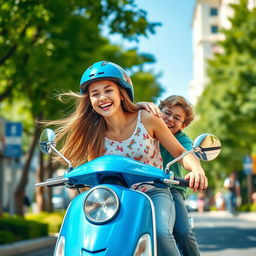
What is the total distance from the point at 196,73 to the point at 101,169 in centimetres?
9827

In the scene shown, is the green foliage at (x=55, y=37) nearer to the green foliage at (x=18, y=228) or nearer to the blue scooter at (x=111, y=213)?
the green foliage at (x=18, y=228)

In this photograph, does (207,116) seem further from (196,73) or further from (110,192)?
(196,73)

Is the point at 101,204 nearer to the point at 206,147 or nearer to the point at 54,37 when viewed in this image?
the point at 206,147

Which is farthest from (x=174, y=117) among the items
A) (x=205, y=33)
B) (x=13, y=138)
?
(x=205, y=33)

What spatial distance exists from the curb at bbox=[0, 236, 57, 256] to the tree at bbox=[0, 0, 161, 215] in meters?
3.00

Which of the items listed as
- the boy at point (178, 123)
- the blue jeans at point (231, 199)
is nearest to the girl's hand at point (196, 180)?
the boy at point (178, 123)

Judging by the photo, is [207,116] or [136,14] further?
[207,116]

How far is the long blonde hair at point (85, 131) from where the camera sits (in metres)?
3.68

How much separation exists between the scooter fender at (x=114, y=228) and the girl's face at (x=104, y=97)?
2.27ft

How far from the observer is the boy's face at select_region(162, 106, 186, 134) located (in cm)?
475

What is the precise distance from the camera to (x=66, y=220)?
307 centimetres

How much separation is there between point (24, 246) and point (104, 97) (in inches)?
341

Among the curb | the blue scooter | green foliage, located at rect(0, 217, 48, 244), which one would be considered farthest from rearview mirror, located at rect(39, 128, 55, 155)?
green foliage, located at rect(0, 217, 48, 244)

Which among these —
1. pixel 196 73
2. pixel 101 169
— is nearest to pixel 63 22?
pixel 101 169
